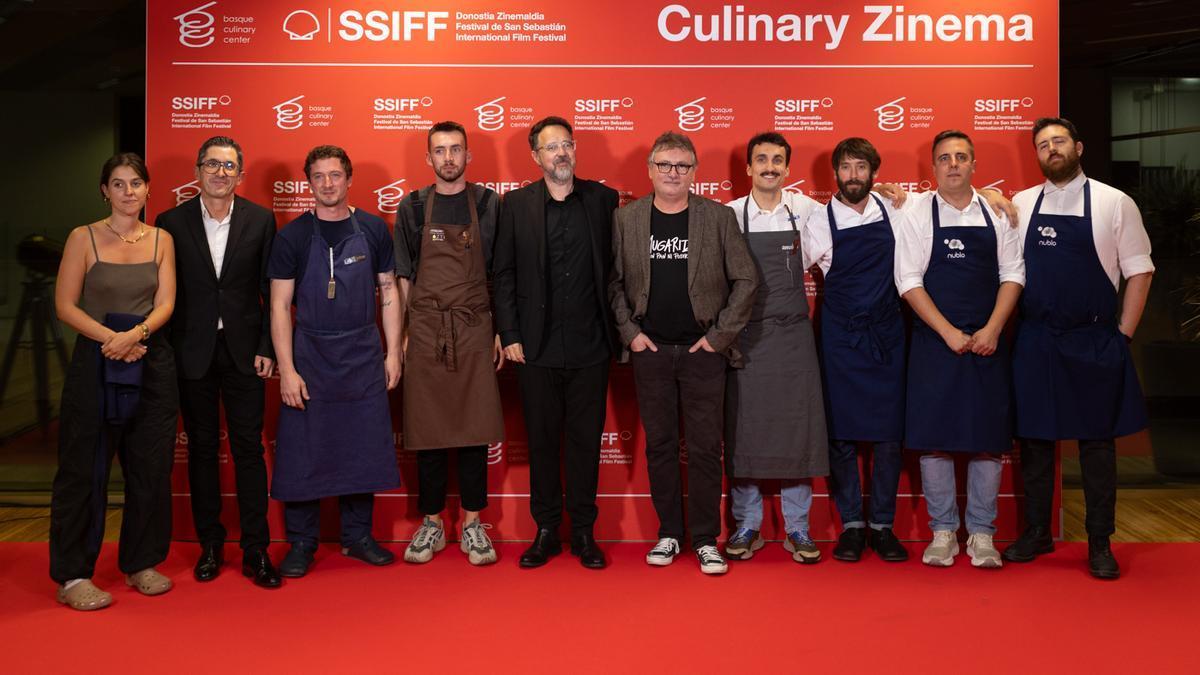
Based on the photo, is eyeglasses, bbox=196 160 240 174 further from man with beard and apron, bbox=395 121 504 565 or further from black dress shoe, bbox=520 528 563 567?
black dress shoe, bbox=520 528 563 567

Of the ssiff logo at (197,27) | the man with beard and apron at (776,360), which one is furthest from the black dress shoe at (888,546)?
the ssiff logo at (197,27)

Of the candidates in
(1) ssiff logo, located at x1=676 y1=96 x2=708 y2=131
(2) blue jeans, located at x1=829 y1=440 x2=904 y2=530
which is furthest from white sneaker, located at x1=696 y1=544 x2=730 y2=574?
(1) ssiff logo, located at x1=676 y1=96 x2=708 y2=131

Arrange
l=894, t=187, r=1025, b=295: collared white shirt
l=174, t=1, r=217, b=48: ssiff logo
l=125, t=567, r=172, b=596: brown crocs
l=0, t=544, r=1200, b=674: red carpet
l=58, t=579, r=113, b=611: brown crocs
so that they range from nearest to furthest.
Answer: l=0, t=544, r=1200, b=674: red carpet → l=58, t=579, r=113, b=611: brown crocs → l=125, t=567, r=172, b=596: brown crocs → l=894, t=187, r=1025, b=295: collared white shirt → l=174, t=1, r=217, b=48: ssiff logo

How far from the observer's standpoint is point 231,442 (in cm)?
409

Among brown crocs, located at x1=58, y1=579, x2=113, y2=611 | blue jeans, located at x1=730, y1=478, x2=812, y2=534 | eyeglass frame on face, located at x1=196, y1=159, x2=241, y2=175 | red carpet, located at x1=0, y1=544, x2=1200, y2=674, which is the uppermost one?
eyeglass frame on face, located at x1=196, y1=159, x2=241, y2=175

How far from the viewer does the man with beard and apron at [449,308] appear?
412cm

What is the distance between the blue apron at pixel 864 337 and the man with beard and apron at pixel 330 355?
73.0 inches

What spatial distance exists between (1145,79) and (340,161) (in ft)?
15.6

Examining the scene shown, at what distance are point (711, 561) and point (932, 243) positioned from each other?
5.25ft

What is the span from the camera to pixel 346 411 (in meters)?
4.13

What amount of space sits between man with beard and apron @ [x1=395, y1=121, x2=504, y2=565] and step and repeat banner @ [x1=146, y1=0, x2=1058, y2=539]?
0.48 m

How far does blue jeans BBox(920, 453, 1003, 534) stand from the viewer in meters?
4.28

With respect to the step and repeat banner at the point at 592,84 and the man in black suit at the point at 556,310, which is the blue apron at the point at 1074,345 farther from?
the man in black suit at the point at 556,310

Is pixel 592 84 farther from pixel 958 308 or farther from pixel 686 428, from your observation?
pixel 958 308
